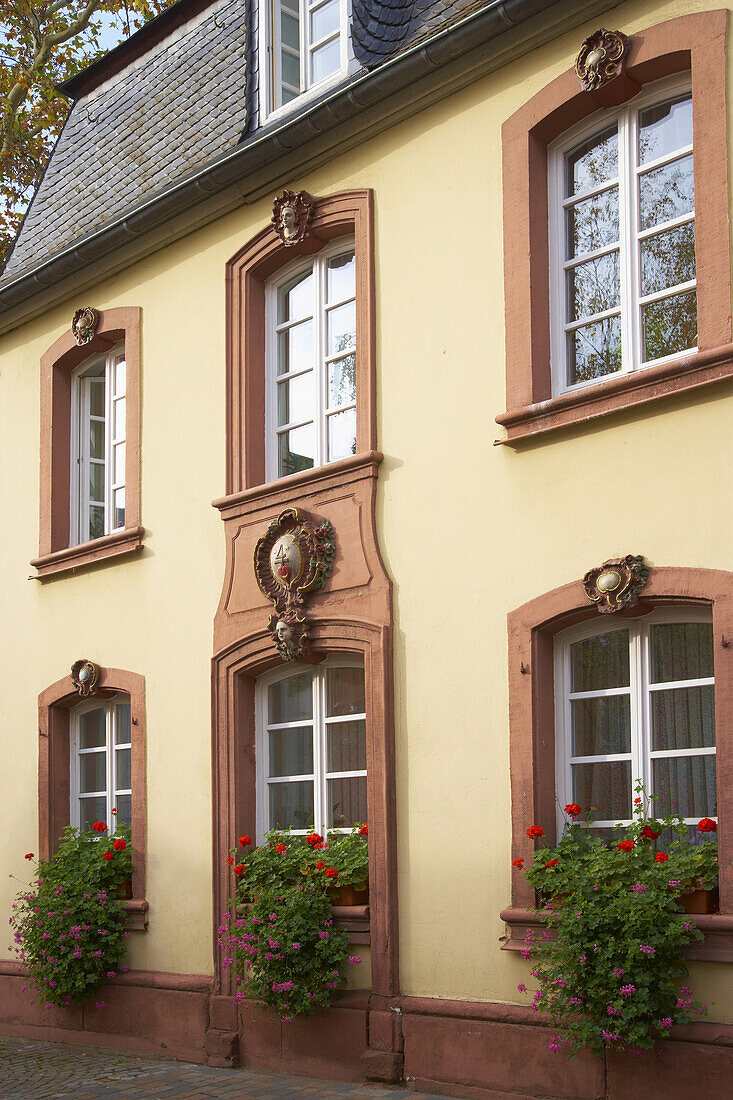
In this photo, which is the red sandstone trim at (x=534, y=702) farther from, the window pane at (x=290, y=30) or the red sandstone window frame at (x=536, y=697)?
the window pane at (x=290, y=30)

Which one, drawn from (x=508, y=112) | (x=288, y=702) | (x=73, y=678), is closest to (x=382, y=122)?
(x=508, y=112)

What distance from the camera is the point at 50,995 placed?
11422 mm

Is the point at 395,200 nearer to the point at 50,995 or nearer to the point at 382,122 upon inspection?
the point at 382,122

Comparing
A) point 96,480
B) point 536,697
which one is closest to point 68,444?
point 96,480

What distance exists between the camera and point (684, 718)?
7.81 m

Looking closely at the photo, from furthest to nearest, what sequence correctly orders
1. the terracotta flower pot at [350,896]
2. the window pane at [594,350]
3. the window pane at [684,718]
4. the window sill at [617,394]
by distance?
the terracotta flower pot at [350,896] < the window pane at [594,350] < the window pane at [684,718] < the window sill at [617,394]

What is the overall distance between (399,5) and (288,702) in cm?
515

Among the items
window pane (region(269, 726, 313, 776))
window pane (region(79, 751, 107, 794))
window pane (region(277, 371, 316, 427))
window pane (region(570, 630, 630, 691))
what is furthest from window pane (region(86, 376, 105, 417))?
window pane (region(570, 630, 630, 691))

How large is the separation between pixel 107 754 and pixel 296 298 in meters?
4.39

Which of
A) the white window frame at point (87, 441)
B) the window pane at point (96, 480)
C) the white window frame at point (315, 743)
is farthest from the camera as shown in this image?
the window pane at point (96, 480)

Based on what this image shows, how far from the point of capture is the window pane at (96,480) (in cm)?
1306

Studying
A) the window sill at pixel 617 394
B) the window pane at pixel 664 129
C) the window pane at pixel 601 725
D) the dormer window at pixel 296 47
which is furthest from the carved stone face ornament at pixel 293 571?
the dormer window at pixel 296 47

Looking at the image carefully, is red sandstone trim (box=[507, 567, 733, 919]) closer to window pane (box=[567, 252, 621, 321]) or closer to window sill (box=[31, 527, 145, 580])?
window pane (box=[567, 252, 621, 321])

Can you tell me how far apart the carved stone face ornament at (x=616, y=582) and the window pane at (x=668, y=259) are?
5.47 feet
